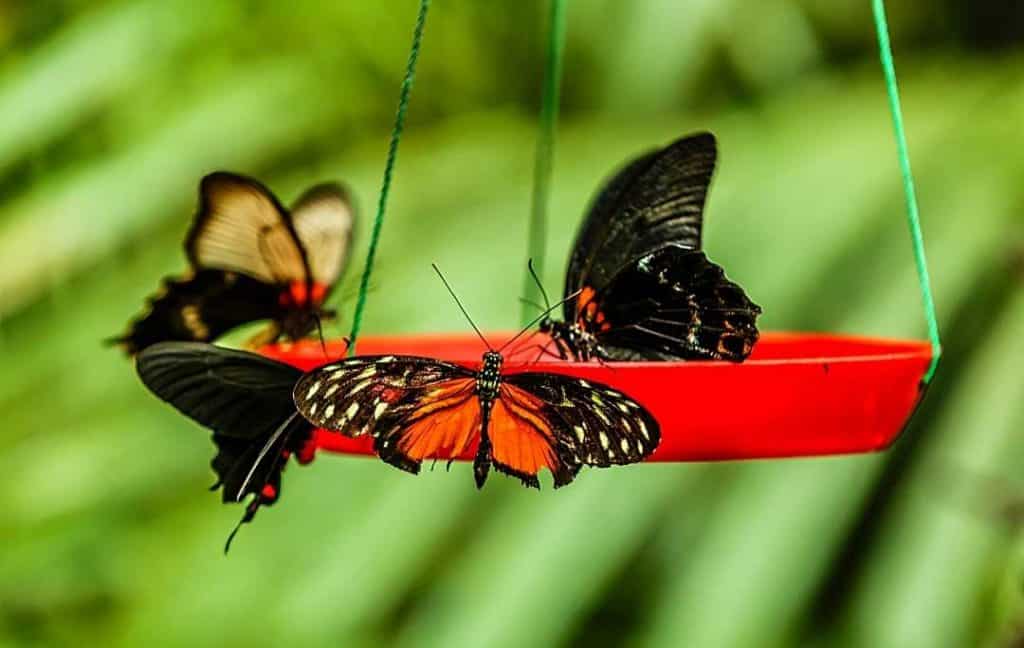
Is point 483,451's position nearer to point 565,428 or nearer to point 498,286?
point 565,428

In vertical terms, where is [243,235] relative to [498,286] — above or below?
above

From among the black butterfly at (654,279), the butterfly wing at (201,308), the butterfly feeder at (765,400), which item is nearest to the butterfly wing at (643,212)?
the black butterfly at (654,279)

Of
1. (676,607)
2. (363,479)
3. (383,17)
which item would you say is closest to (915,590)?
(676,607)

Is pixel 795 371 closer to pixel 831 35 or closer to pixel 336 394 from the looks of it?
pixel 336 394

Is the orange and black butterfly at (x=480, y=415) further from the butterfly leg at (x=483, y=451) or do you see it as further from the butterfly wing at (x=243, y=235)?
the butterfly wing at (x=243, y=235)

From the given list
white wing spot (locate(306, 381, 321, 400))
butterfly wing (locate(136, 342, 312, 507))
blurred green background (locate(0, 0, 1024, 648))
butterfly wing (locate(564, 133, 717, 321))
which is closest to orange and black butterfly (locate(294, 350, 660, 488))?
white wing spot (locate(306, 381, 321, 400))

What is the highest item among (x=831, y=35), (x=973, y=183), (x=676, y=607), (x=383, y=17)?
(x=383, y=17)

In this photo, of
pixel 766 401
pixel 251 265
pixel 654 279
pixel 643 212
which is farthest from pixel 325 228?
pixel 766 401
